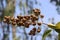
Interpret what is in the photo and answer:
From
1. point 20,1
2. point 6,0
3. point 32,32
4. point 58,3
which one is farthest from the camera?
point 58,3

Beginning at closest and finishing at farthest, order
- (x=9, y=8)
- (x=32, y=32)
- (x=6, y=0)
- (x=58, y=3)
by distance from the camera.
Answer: (x=32, y=32) < (x=9, y=8) < (x=6, y=0) < (x=58, y=3)

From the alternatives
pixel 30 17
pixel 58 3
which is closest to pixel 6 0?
pixel 58 3

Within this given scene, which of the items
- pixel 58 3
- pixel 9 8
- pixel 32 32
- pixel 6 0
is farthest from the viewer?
pixel 58 3

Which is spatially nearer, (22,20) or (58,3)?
(22,20)

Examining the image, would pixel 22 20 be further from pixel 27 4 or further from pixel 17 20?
pixel 27 4

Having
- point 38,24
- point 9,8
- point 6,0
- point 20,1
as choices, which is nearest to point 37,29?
point 38,24

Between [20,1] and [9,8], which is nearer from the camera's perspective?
[9,8]

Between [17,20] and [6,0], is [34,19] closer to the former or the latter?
[17,20]

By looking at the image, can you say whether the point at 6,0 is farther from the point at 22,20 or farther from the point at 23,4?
the point at 22,20
